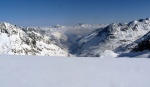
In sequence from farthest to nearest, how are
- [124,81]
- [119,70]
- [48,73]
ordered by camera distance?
1. [119,70]
2. [48,73]
3. [124,81]


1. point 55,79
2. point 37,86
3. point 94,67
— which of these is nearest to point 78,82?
point 55,79

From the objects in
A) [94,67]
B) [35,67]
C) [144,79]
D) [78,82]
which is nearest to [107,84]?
[78,82]

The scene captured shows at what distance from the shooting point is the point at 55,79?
1028 centimetres

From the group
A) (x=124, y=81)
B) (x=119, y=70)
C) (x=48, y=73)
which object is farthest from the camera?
(x=119, y=70)

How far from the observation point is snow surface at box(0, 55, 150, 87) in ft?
32.2

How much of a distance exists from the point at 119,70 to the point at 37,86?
442cm

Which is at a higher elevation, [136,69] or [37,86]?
[136,69]

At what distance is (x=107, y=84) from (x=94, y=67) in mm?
2685

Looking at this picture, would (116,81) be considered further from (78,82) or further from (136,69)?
(136,69)

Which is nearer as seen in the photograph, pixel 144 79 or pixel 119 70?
pixel 144 79

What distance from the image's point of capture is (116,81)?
10.1 metres

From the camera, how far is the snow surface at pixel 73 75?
9812 millimetres

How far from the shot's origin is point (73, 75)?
35.5 ft

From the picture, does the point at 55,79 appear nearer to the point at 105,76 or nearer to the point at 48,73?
the point at 48,73
